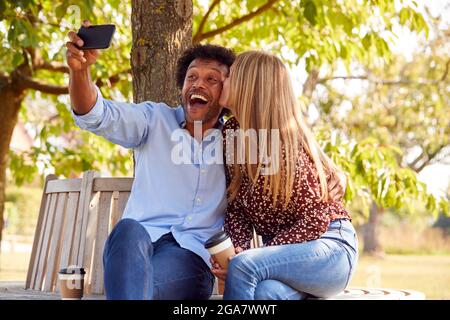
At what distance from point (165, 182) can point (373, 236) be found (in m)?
31.3

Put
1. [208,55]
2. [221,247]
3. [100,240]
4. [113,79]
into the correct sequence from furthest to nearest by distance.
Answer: [113,79], [100,240], [208,55], [221,247]

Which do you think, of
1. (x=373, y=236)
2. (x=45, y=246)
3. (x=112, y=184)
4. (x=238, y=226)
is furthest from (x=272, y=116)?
(x=373, y=236)

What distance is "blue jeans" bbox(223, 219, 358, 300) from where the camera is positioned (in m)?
2.89

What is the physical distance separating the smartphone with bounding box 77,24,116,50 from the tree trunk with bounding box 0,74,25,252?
4492 mm

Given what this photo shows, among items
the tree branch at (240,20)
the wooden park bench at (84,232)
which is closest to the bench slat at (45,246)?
the wooden park bench at (84,232)

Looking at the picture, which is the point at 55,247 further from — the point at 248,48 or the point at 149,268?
the point at 248,48

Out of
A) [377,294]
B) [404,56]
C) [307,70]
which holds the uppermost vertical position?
[404,56]

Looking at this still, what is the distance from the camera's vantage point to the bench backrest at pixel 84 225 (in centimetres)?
375

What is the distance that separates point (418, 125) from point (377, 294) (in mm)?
16186

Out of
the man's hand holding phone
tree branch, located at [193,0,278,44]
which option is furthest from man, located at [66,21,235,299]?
tree branch, located at [193,0,278,44]

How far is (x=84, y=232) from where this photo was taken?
3.77 metres

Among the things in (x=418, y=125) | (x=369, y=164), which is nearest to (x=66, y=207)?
(x=369, y=164)

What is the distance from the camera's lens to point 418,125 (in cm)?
1930
